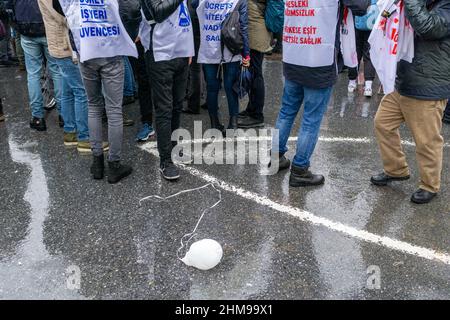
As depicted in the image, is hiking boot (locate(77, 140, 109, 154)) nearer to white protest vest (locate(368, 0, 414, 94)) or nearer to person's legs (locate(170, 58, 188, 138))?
person's legs (locate(170, 58, 188, 138))

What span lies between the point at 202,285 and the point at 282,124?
6.34 ft

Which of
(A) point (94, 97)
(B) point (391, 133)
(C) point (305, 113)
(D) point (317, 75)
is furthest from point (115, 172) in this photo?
(B) point (391, 133)

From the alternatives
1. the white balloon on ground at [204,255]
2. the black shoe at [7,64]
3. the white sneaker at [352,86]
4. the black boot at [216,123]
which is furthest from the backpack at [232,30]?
the black shoe at [7,64]

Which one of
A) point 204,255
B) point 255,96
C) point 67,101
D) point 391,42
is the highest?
point 391,42

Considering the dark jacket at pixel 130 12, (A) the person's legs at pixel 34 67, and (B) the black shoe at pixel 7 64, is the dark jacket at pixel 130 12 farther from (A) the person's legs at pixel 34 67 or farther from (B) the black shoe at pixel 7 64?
(B) the black shoe at pixel 7 64

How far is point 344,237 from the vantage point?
3.35 metres

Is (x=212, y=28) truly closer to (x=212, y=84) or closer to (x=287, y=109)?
(x=212, y=84)

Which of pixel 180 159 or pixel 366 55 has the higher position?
pixel 366 55

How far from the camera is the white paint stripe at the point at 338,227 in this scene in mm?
3152

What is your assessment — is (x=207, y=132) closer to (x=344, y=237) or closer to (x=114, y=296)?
(x=344, y=237)

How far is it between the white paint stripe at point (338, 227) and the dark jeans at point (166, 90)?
1.56 ft

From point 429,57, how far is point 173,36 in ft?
6.78

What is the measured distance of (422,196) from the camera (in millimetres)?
3811

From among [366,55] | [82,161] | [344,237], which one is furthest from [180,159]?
[366,55]
